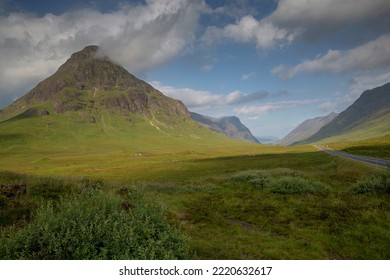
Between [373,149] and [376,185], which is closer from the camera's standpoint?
[376,185]

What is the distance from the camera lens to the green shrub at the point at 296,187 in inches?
902

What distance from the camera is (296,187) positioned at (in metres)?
23.5

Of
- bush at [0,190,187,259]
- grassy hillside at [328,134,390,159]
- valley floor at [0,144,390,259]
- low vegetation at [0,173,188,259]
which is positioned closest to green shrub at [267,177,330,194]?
valley floor at [0,144,390,259]

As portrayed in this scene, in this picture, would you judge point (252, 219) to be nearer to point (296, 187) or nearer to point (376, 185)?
point (296, 187)

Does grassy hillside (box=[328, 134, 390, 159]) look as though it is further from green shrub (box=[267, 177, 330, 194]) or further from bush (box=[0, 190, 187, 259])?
bush (box=[0, 190, 187, 259])

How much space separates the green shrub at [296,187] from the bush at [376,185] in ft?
8.18

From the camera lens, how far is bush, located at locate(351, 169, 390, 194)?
20109mm

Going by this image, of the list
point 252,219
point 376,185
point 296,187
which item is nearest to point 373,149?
point 376,185

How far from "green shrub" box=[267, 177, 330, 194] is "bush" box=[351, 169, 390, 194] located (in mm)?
2492

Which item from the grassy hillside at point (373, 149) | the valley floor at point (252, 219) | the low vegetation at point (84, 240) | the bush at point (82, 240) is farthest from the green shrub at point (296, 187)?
the grassy hillside at point (373, 149)

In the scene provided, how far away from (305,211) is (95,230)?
13081 mm

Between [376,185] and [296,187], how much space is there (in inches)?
222

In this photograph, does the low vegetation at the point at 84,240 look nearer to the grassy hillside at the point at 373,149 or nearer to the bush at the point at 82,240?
the bush at the point at 82,240
